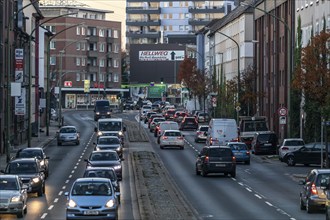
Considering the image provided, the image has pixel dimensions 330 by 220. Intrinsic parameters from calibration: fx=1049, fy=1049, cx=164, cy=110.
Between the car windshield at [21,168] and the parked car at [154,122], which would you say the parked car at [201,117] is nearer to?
the parked car at [154,122]

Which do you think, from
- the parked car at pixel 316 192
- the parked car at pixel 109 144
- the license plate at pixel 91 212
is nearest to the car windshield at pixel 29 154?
the parked car at pixel 109 144

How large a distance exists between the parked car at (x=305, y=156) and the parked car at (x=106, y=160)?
1528 centimetres

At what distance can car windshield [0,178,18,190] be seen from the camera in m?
36.3

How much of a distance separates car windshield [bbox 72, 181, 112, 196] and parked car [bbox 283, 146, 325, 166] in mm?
31074

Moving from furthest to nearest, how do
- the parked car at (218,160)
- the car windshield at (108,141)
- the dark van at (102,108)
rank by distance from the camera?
the dark van at (102,108) → the car windshield at (108,141) → the parked car at (218,160)

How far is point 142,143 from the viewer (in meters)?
88.2

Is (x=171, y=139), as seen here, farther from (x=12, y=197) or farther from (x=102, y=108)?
(x=102, y=108)

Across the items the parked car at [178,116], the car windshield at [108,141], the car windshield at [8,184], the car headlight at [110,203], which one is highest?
the parked car at [178,116]

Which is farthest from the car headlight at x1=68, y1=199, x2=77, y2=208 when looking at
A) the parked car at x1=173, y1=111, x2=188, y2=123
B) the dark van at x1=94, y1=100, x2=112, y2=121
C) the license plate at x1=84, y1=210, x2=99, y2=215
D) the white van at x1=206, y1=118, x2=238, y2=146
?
the dark van at x1=94, y1=100, x2=112, y2=121

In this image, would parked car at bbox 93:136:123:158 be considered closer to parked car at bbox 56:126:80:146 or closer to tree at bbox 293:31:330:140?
tree at bbox 293:31:330:140

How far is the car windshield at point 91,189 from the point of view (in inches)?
1312

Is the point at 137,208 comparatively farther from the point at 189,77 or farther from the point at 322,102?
the point at 189,77

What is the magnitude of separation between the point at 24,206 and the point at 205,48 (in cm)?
14752

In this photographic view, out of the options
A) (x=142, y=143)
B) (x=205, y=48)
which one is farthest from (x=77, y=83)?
(x=142, y=143)
